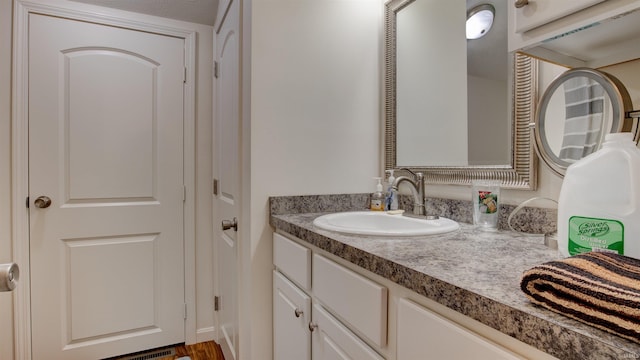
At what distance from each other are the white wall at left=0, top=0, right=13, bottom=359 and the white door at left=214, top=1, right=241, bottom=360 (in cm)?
96

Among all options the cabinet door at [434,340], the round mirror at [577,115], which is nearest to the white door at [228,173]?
the cabinet door at [434,340]

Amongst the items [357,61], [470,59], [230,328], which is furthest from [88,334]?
[470,59]

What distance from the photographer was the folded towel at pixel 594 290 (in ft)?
1.17

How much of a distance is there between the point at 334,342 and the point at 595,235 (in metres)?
0.63

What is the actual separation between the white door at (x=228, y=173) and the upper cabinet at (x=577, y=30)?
3.46 ft

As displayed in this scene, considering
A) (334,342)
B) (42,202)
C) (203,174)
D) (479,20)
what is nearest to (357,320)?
(334,342)

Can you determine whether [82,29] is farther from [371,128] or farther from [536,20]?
[536,20]

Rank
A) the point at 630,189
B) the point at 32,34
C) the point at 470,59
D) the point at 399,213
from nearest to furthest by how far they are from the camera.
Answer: the point at 630,189 → the point at 470,59 → the point at 399,213 → the point at 32,34

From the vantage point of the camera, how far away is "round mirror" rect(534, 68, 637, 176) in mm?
786

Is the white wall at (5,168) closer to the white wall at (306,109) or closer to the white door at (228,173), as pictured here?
→ the white door at (228,173)

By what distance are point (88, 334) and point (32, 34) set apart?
1.57 meters

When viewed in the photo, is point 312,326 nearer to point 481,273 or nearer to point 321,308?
point 321,308

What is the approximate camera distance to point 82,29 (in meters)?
1.79

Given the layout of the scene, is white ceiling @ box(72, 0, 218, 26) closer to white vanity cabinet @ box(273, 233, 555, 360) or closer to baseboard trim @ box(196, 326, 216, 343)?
white vanity cabinet @ box(273, 233, 555, 360)
